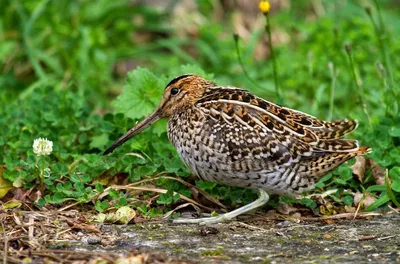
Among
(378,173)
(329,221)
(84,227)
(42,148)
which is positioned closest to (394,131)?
(378,173)

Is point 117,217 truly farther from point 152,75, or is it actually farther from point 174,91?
point 152,75

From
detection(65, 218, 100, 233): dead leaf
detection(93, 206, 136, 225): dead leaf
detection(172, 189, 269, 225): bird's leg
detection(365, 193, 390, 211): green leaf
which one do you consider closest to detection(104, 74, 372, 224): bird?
detection(172, 189, 269, 225): bird's leg

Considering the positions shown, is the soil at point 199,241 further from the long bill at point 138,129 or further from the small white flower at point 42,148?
the long bill at point 138,129

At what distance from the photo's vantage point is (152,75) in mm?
6273

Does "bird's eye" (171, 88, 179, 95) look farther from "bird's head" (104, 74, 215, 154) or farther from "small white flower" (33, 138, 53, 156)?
"small white flower" (33, 138, 53, 156)

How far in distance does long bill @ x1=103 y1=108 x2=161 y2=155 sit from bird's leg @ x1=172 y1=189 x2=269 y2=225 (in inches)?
32.8

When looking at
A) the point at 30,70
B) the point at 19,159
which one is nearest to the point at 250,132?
the point at 19,159

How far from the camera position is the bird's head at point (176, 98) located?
5.73 metres

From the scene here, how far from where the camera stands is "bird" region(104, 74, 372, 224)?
5.24 meters


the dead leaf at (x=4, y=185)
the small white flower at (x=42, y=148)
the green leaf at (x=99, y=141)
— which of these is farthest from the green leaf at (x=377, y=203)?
the dead leaf at (x=4, y=185)

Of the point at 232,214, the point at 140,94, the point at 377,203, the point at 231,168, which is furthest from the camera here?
the point at 140,94

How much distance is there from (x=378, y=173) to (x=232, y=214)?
4.04 ft

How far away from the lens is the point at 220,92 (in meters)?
5.66

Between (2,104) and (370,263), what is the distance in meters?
3.96
